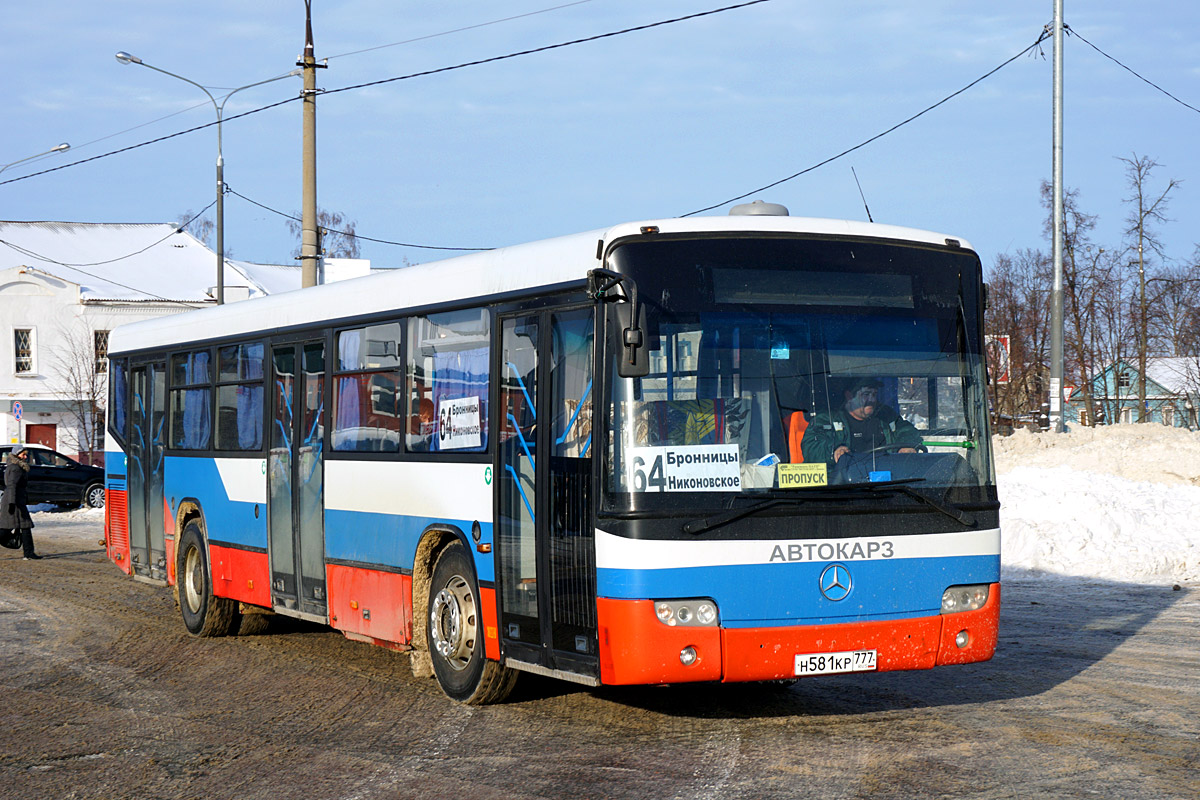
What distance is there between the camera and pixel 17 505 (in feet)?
75.3

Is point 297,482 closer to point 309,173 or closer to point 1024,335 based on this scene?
point 309,173

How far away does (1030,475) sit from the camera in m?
23.3

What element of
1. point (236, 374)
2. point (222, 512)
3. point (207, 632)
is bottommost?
point (207, 632)

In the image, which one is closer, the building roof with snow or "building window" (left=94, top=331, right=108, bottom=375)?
"building window" (left=94, top=331, right=108, bottom=375)

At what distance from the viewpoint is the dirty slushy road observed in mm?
6910

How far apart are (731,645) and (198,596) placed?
731 centimetres

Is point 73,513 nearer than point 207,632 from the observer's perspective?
No

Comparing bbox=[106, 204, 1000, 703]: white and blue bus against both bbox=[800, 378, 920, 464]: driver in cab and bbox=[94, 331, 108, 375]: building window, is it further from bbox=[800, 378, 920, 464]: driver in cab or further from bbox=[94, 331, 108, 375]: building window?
bbox=[94, 331, 108, 375]: building window

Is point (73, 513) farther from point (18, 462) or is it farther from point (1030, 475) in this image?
point (1030, 475)

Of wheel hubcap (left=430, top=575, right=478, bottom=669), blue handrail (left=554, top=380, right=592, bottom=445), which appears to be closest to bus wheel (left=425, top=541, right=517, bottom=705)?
wheel hubcap (left=430, top=575, right=478, bottom=669)

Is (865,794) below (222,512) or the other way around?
below

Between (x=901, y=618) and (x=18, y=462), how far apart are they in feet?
63.2

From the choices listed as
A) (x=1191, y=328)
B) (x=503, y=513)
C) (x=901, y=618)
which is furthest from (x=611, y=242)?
(x=1191, y=328)

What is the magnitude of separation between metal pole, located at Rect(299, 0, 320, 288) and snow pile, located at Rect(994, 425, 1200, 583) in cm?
991
